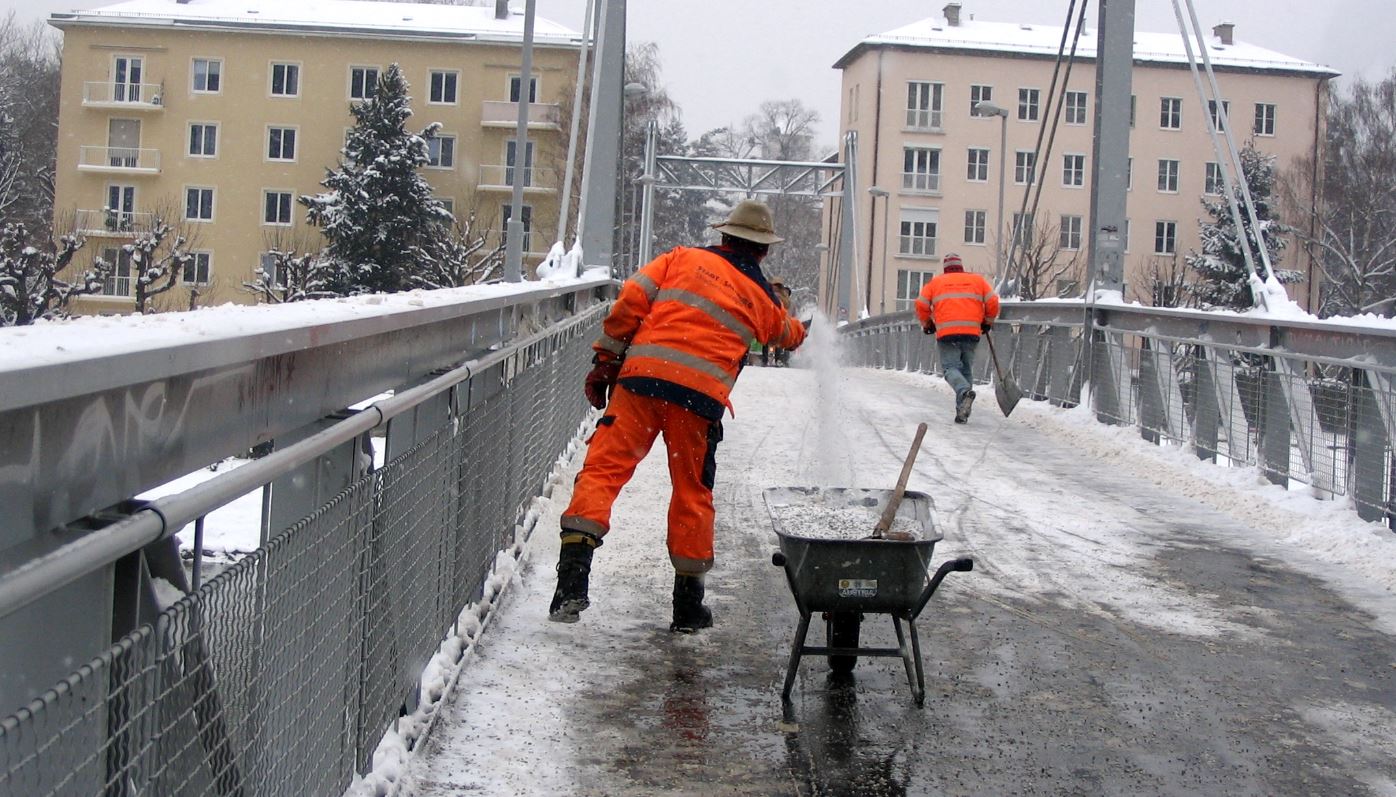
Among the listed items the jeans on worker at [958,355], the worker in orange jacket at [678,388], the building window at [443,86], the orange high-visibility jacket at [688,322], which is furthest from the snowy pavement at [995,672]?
the building window at [443,86]

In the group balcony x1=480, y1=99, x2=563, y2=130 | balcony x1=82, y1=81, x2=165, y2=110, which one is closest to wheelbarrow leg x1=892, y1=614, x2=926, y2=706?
balcony x1=480, y1=99, x2=563, y2=130

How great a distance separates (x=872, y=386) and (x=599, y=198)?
4.75 m

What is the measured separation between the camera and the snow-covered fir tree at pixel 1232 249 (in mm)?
56250

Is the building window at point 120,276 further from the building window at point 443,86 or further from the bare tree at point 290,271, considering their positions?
the building window at point 443,86

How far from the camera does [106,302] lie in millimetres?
56344

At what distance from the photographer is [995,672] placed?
5.94 m

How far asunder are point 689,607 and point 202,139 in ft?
201

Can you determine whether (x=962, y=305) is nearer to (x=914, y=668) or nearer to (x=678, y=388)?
(x=678, y=388)

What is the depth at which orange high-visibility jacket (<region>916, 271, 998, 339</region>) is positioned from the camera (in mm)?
Answer: 16031

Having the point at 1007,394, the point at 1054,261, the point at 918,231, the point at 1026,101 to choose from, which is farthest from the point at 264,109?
the point at 1007,394

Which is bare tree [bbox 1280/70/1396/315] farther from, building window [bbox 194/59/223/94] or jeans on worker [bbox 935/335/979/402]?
jeans on worker [bbox 935/335/979/402]

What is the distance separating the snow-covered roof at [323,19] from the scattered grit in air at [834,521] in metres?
57.7

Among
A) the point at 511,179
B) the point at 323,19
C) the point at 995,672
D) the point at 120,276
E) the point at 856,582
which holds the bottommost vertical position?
the point at 995,672

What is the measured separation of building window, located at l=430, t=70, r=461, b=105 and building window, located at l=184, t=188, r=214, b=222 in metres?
9.59
